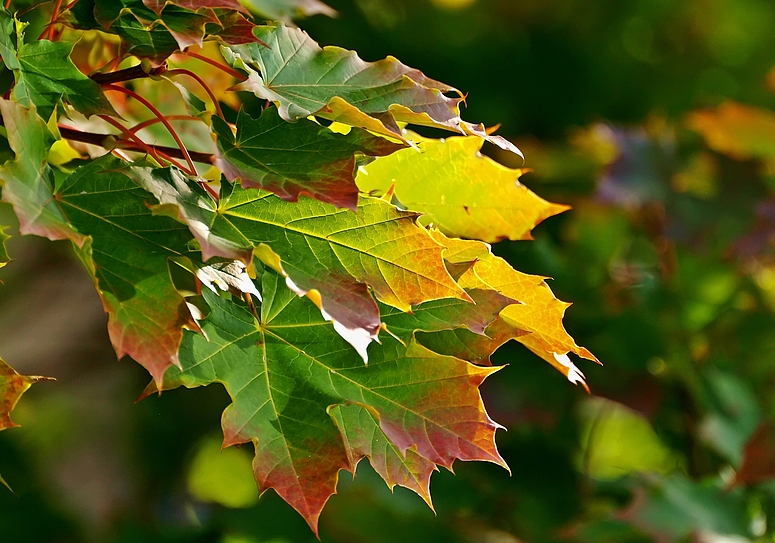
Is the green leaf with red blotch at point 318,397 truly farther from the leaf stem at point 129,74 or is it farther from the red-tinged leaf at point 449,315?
the leaf stem at point 129,74

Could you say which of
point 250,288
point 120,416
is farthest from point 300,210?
point 120,416

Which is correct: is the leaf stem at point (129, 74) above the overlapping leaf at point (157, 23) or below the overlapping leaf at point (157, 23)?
below

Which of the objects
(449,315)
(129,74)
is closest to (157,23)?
(129,74)

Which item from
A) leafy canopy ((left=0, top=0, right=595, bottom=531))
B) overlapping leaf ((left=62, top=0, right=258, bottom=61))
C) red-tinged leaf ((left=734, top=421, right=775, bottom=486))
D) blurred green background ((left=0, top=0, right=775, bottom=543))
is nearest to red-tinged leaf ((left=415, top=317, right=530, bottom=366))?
leafy canopy ((left=0, top=0, right=595, bottom=531))

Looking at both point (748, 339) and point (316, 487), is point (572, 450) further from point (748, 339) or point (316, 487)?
point (316, 487)

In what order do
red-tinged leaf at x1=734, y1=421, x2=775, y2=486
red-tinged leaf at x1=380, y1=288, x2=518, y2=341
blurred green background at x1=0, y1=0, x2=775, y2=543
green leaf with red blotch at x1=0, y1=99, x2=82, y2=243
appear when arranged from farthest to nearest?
blurred green background at x1=0, y1=0, x2=775, y2=543
red-tinged leaf at x1=734, y1=421, x2=775, y2=486
red-tinged leaf at x1=380, y1=288, x2=518, y2=341
green leaf with red blotch at x1=0, y1=99, x2=82, y2=243

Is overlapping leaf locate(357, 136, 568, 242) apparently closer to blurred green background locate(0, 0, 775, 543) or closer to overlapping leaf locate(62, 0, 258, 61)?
overlapping leaf locate(62, 0, 258, 61)

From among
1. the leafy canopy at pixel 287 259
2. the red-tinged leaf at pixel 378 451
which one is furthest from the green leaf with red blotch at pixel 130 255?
the red-tinged leaf at pixel 378 451
